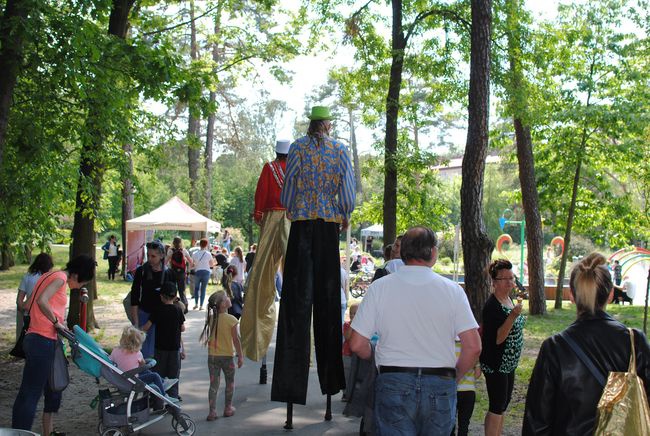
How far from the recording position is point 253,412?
8.41m

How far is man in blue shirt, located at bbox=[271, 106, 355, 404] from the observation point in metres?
6.86

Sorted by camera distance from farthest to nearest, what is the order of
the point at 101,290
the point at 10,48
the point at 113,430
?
the point at 101,290
the point at 10,48
the point at 113,430

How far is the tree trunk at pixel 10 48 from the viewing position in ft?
30.6

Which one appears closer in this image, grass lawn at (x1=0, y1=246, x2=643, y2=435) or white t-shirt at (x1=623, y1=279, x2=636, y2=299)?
grass lawn at (x1=0, y1=246, x2=643, y2=435)

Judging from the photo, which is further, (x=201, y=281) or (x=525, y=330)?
(x=201, y=281)

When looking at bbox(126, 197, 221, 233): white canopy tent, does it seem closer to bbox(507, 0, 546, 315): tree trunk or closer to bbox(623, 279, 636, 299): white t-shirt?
bbox(507, 0, 546, 315): tree trunk

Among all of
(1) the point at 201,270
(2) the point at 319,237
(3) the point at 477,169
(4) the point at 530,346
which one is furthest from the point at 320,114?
(1) the point at 201,270

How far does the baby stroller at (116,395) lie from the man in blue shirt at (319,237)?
163 centimetres

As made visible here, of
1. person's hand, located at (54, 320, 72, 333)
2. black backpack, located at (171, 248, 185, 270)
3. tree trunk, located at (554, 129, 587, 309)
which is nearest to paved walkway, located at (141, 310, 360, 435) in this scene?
person's hand, located at (54, 320, 72, 333)

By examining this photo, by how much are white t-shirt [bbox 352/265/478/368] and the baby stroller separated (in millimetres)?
3466

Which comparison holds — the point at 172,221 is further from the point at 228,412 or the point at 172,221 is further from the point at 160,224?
the point at 228,412

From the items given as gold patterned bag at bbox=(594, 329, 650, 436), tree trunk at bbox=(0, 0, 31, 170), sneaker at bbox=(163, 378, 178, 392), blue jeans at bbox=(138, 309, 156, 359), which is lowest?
sneaker at bbox=(163, 378, 178, 392)

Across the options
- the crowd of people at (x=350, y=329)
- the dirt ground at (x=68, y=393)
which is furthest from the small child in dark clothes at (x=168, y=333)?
the dirt ground at (x=68, y=393)

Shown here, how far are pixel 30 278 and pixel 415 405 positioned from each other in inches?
304
